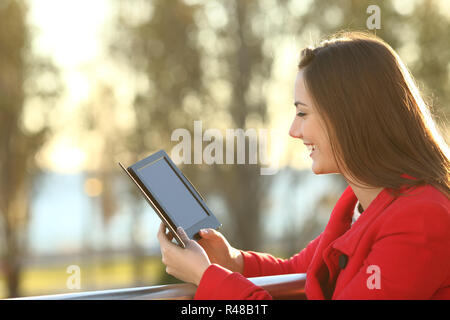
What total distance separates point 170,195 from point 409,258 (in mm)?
854

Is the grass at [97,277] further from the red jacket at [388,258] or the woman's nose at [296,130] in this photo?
the red jacket at [388,258]

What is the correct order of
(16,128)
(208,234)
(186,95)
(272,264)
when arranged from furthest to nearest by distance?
(16,128), (186,95), (272,264), (208,234)

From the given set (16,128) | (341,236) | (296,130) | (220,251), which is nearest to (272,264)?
(220,251)

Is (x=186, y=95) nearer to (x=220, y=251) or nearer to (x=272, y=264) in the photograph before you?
(x=272, y=264)

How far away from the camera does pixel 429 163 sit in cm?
189

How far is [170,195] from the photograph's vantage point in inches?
82.4

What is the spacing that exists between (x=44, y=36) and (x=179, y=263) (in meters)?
13.3

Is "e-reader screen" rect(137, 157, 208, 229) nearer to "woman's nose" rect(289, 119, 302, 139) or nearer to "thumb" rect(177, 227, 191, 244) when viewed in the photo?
"thumb" rect(177, 227, 191, 244)

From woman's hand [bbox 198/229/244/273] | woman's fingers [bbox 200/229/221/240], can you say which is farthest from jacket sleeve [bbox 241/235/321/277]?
woman's fingers [bbox 200/229/221/240]

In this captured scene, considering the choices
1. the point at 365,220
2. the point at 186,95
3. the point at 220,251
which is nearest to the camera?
the point at 365,220

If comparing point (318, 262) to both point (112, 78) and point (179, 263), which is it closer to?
point (179, 263)

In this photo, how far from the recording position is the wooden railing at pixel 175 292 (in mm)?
1565

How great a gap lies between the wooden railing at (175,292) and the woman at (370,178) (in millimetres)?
37

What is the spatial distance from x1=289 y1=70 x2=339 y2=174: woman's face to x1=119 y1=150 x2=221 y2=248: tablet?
0.46 m
